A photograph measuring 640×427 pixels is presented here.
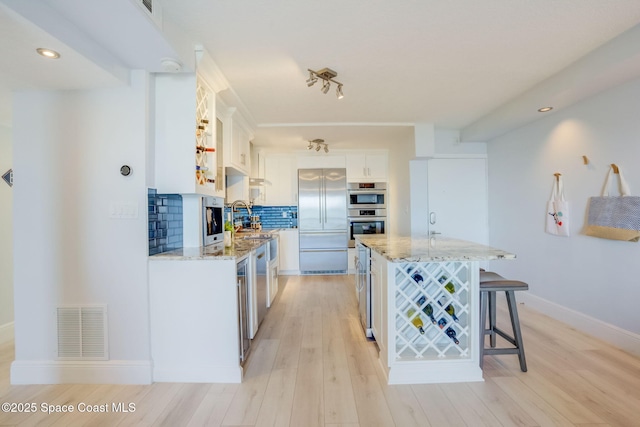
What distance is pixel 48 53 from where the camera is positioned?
1431 millimetres

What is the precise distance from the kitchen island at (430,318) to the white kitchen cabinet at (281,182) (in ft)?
10.7

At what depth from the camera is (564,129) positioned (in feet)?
8.96

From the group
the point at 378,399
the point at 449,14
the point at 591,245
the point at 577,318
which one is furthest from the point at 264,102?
the point at 577,318

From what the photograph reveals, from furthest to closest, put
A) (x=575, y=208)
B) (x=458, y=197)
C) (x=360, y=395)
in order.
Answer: (x=458, y=197)
(x=575, y=208)
(x=360, y=395)

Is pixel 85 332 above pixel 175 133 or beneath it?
beneath

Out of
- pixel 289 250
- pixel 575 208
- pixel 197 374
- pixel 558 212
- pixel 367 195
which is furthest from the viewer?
pixel 367 195

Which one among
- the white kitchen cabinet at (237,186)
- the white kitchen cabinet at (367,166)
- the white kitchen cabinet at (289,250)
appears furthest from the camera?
the white kitchen cabinet at (367,166)

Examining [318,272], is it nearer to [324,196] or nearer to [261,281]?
[324,196]

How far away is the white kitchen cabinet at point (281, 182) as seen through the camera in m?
4.96

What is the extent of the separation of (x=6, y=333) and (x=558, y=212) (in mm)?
5497

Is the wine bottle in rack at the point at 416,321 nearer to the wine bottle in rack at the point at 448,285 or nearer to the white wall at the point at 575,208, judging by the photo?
the wine bottle in rack at the point at 448,285

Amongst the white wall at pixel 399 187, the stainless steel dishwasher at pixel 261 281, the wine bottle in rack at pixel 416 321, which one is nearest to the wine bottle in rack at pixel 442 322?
the wine bottle in rack at pixel 416 321

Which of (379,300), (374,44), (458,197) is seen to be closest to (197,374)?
(379,300)

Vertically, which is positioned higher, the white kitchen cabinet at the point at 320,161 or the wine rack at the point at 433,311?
the white kitchen cabinet at the point at 320,161
